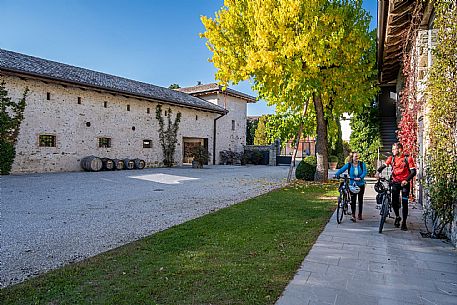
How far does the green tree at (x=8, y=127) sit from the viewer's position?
14.5m

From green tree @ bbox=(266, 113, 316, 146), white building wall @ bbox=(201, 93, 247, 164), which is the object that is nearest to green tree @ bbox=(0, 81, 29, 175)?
green tree @ bbox=(266, 113, 316, 146)

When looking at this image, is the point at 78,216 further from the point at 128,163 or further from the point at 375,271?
the point at 128,163

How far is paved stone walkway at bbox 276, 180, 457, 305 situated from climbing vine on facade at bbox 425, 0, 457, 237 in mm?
718

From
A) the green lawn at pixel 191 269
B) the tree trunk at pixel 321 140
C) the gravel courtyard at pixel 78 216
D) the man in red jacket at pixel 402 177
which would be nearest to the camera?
the green lawn at pixel 191 269

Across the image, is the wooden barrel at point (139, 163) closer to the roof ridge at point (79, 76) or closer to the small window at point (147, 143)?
the small window at point (147, 143)

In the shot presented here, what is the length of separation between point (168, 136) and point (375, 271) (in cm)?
2080

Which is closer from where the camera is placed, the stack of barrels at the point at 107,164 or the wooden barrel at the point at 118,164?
the stack of barrels at the point at 107,164

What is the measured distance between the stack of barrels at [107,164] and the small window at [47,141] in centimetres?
183

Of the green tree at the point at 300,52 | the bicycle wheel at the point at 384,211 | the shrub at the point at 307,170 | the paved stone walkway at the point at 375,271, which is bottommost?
the paved stone walkway at the point at 375,271

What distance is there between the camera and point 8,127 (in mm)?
14734

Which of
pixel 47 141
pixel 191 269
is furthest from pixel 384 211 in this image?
pixel 47 141

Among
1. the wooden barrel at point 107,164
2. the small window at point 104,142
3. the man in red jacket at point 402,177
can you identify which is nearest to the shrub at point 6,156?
the wooden barrel at point 107,164

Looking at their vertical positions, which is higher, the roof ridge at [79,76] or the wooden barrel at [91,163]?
the roof ridge at [79,76]

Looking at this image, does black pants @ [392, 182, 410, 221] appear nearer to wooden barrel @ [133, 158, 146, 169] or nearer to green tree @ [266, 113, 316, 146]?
green tree @ [266, 113, 316, 146]
